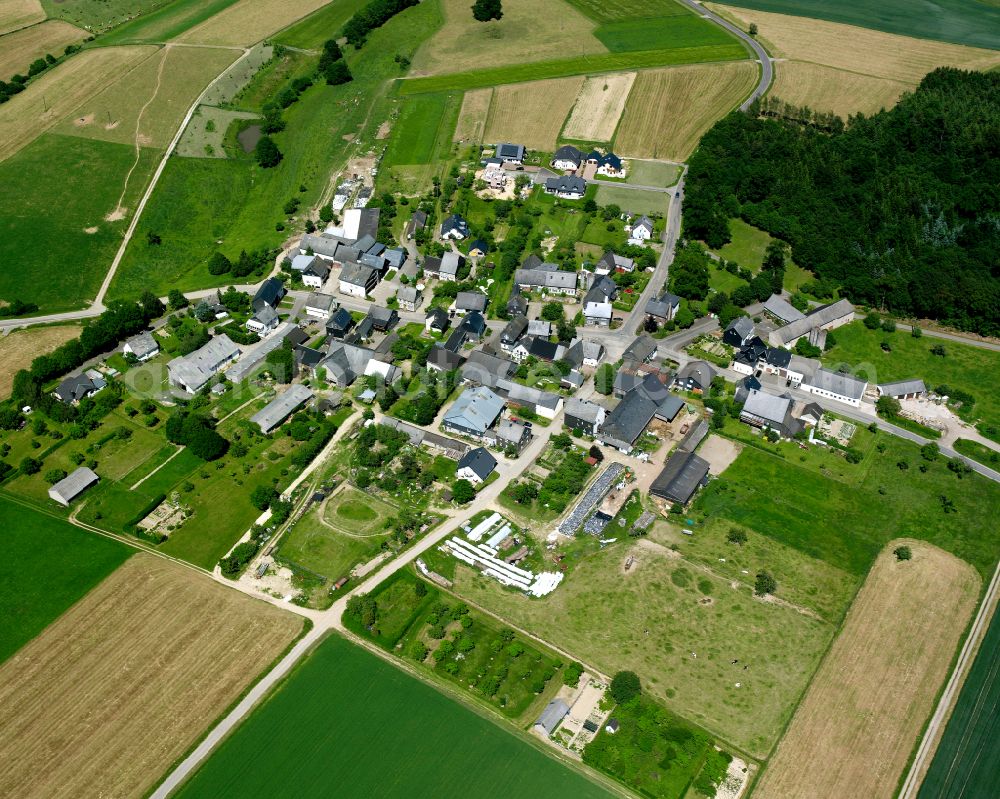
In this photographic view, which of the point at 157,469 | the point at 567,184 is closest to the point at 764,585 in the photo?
the point at 157,469

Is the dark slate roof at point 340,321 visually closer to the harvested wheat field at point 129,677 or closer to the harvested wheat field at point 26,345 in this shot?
the harvested wheat field at point 26,345

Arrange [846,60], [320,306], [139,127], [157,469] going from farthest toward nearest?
[846,60] < [139,127] < [320,306] < [157,469]

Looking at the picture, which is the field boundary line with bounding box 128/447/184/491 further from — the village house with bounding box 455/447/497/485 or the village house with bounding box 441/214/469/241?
the village house with bounding box 441/214/469/241

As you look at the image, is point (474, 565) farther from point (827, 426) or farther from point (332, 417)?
point (827, 426)

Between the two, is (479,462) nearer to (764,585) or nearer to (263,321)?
(764,585)

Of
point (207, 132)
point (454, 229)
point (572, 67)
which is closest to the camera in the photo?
point (454, 229)

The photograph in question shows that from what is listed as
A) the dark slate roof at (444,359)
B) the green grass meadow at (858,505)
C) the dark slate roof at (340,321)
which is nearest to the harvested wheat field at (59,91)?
the dark slate roof at (340,321)

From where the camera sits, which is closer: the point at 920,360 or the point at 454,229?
the point at 920,360

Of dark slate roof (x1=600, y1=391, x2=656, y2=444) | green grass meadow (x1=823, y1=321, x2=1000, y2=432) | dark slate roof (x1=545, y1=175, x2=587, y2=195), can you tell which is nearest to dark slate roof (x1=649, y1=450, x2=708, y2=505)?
dark slate roof (x1=600, y1=391, x2=656, y2=444)

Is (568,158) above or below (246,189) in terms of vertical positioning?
below
